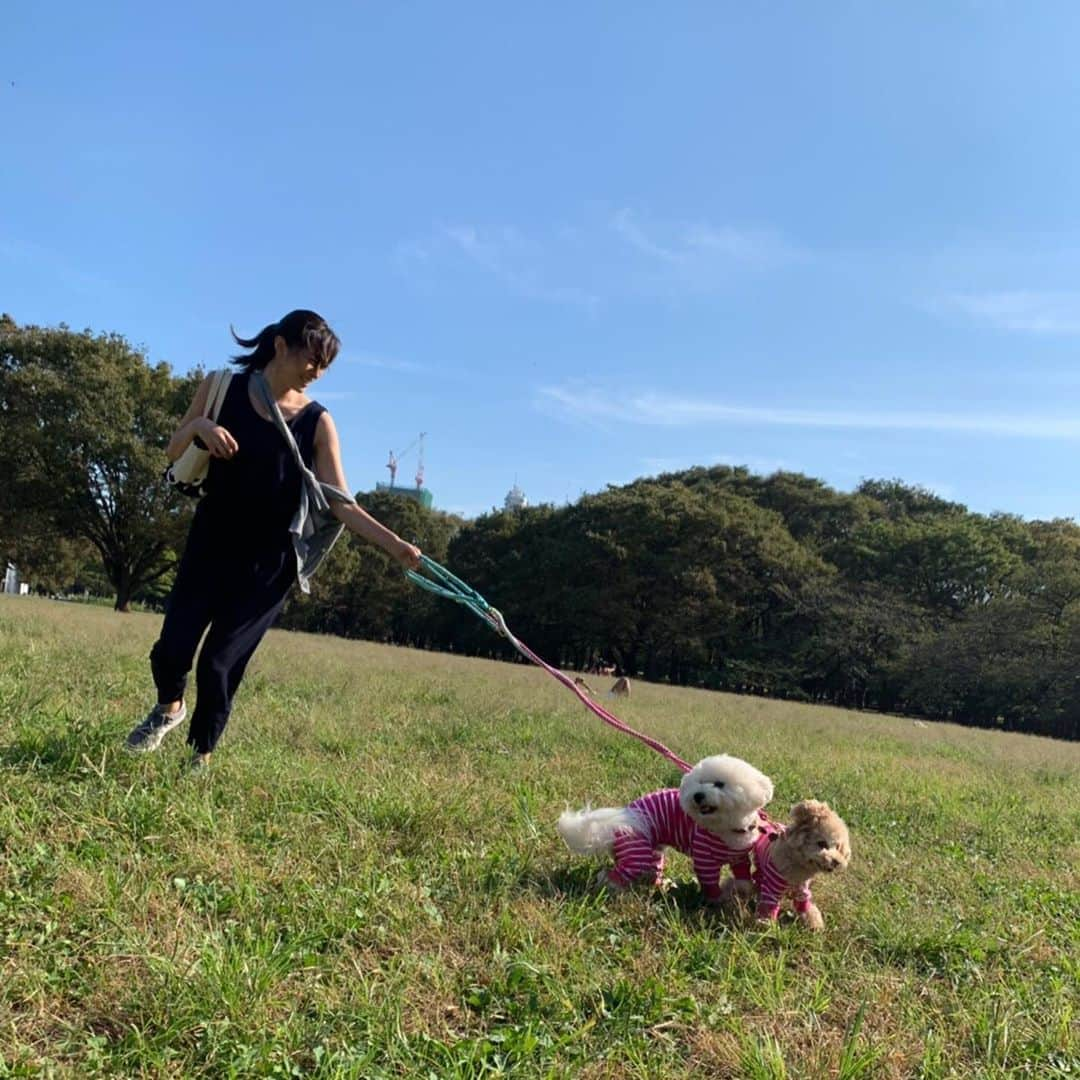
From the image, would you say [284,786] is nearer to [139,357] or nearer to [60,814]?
[60,814]

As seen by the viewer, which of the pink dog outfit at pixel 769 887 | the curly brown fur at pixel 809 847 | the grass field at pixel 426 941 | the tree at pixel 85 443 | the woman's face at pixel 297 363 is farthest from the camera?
the tree at pixel 85 443

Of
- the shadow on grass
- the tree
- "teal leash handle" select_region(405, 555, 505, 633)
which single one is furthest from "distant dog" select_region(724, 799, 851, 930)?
the tree

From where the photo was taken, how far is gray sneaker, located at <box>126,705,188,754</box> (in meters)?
3.70

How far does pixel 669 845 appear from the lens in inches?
131

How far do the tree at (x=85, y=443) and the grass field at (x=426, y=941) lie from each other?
27617 mm

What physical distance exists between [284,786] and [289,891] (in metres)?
1.00

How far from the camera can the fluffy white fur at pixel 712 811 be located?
3.08 metres

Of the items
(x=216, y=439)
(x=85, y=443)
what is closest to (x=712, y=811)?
(x=216, y=439)

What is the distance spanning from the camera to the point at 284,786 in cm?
367

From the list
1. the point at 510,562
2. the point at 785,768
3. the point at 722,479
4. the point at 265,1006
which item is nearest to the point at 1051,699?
the point at 722,479

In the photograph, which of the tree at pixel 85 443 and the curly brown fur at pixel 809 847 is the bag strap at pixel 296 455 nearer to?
the curly brown fur at pixel 809 847

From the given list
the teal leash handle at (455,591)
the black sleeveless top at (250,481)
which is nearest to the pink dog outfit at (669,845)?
the teal leash handle at (455,591)

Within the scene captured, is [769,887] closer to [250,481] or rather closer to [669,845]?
[669,845]

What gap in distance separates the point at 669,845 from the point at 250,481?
2.36m
